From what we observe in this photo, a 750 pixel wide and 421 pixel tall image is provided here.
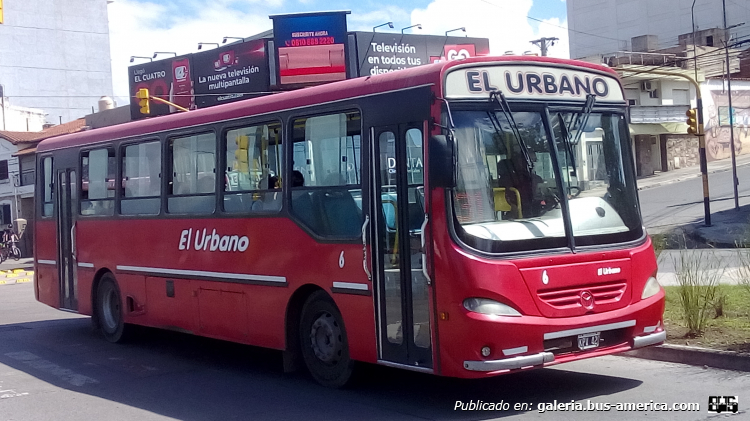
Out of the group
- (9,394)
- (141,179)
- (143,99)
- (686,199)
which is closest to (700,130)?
(686,199)

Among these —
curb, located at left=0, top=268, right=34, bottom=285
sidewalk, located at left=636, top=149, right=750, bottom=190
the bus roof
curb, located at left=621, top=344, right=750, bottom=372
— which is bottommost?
curb, located at left=621, top=344, right=750, bottom=372

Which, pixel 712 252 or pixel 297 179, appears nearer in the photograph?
pixel 297 179

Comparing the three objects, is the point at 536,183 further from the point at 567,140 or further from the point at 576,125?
the point at 576,125

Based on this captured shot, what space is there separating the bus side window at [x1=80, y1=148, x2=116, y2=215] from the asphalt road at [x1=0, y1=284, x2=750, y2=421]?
8.04 ft

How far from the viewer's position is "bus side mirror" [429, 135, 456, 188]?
23.1 ft

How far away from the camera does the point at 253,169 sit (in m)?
9.74

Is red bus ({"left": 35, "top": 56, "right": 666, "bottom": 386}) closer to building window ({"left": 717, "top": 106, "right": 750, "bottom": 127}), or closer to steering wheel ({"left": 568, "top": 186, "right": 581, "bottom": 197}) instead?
steering wheel ({"left": 568, "top": 186, "right": 581, "bottom": 197})

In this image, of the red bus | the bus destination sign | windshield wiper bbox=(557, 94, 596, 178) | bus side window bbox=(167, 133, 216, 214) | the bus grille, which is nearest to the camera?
the red bus

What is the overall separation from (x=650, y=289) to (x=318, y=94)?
3815 millimetres

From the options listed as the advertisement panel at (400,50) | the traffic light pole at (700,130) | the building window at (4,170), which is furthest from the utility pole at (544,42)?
the building window at (4,170)

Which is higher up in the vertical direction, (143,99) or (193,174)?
(143,99)

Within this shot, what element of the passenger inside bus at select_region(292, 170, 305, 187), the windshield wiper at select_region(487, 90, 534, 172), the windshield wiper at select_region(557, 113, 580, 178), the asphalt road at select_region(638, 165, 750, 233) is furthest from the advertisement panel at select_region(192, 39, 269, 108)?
the windshield wiper at select_region(487, 90, 534, 172)

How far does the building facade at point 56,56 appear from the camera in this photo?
61.1 m

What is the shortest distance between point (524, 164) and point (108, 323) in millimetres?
7997
